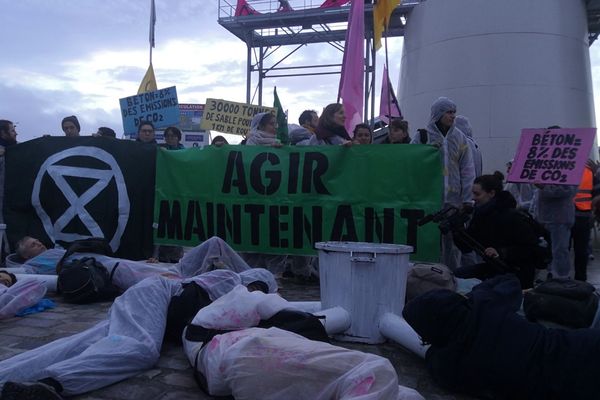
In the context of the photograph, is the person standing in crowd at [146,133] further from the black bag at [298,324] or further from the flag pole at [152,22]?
the flag pole at [152,22]

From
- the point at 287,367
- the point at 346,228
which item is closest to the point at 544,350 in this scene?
the point at 287,367

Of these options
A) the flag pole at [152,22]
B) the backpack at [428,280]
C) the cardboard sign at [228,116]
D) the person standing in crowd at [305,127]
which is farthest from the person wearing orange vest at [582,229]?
the flag pole at [152,22]

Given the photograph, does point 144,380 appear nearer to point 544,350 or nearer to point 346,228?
point 544,350

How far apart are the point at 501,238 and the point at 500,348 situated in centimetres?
242

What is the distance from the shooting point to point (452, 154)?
5.62m

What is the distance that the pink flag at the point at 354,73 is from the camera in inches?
328

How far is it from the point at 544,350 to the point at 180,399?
1.80 m

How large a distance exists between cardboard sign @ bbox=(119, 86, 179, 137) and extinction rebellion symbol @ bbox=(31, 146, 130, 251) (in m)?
3.85

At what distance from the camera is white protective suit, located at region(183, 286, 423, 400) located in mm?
2275

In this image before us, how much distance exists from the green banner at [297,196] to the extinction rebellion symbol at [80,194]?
482 millimetres

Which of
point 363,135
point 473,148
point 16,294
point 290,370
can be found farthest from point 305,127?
point 290,370

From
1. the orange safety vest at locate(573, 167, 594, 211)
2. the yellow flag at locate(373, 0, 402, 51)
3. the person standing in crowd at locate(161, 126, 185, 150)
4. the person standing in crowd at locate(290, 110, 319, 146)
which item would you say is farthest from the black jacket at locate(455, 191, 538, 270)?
the person standing in crowd at locate(161, 126, 185, 150)

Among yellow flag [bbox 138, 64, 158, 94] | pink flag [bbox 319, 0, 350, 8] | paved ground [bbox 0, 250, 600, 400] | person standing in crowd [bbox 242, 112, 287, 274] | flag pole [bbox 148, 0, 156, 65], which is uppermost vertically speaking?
pink flag [bbox 319, 0, 350, 8]

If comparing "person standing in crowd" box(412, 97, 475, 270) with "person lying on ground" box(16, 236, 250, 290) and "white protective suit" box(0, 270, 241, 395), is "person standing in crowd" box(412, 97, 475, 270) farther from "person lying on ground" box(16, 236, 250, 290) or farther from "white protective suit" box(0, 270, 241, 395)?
"white protective suit" box(0, 270, 241, 395)
